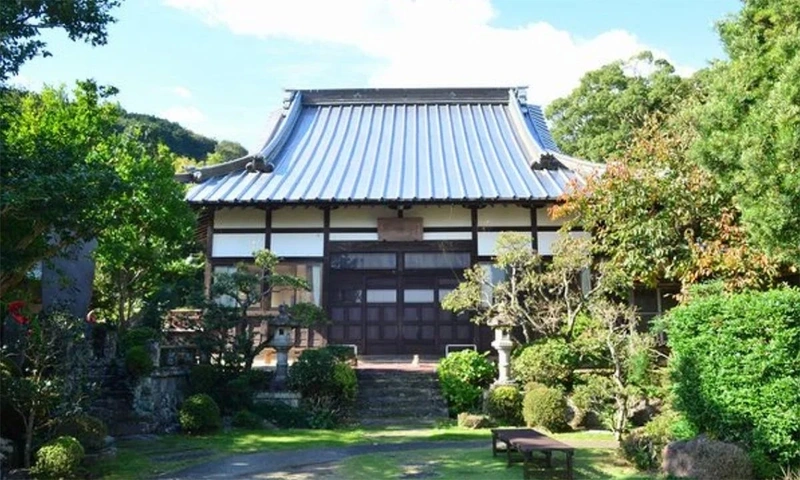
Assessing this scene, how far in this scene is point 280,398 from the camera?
1403cm

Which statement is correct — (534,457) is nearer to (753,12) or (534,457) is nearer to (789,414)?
(789,414)

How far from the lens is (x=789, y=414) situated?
8.17 meters

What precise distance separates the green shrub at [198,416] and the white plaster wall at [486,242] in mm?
8336

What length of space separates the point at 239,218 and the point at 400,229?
4.35 meters

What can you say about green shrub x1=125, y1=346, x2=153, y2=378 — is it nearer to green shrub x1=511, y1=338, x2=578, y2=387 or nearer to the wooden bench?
the wooden bench

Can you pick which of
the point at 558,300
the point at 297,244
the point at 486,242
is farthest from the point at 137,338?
the point at 486,242

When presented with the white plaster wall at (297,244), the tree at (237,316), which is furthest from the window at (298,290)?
the tree at (237,316)

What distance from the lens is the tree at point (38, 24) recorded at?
7.68 metres

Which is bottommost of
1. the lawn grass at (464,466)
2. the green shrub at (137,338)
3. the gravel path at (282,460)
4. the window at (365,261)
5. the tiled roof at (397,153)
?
the gravel path at (282,460)

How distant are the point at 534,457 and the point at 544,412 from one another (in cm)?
286

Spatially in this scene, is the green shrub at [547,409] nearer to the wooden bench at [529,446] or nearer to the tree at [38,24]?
the wooden bench at [529,446]

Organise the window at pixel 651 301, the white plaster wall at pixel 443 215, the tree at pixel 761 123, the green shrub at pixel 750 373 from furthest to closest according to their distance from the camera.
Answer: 1. the white plaster wall at pixel 443 215
2. the window at pixel 651 301
3. the tree at pixel 761 123
4. the green shrub at pixel 750 373

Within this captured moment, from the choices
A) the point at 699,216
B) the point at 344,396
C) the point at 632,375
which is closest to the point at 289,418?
the point at 344,396

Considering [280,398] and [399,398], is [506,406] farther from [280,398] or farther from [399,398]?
[280,398]
